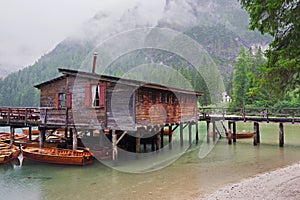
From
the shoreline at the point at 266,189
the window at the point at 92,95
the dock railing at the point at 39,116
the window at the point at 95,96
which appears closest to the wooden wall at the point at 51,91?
the dock railing at the point at 39,116

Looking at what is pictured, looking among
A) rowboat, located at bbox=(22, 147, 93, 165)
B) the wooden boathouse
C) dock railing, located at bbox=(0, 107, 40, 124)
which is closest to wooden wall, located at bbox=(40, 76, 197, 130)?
the wooden boathouse

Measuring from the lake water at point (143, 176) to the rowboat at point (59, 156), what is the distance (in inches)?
14.0

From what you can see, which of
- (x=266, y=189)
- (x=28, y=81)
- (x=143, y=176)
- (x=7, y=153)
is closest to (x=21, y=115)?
(x=7, y=153)

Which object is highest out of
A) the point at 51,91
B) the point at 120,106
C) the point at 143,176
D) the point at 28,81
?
the point at 28,81

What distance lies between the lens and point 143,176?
16031 mm

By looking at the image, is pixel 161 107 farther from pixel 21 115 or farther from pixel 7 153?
pixel 21 115

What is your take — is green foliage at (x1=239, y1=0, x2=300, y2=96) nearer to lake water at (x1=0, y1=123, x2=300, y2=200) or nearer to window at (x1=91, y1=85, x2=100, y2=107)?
lake water at (x1=0, y1=123, x2=300, y2=200)

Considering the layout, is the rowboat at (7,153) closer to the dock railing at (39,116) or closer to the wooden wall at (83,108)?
the dock railing at (39,116)

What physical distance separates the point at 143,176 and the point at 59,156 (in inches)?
233

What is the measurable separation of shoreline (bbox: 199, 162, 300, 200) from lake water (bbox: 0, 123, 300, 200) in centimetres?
111

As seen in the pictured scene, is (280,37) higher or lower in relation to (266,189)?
higher

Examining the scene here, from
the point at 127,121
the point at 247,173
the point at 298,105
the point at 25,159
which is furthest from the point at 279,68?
the point at 298,105

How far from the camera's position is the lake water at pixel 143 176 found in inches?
515

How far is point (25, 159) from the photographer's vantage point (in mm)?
20516
